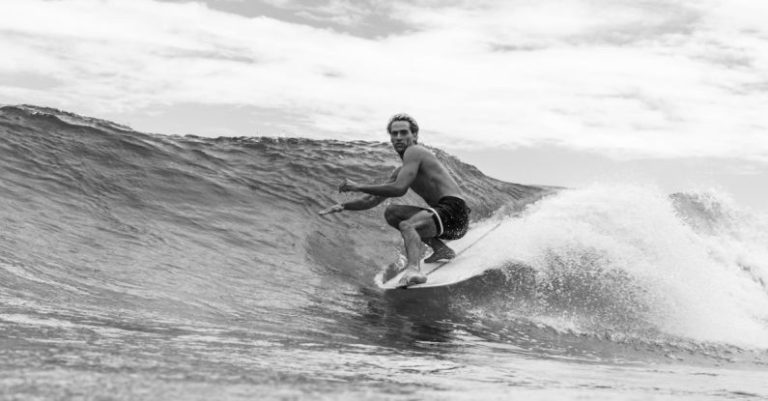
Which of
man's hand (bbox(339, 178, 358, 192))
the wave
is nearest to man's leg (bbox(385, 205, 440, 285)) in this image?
the wave

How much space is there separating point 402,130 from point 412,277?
1.57m

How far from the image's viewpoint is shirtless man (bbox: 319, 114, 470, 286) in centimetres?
806

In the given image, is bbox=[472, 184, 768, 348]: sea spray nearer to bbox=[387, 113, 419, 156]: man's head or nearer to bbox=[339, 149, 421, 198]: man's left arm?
bbox=[339, 149, 421, 198]: man's left arm

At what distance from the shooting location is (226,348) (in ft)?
14.0

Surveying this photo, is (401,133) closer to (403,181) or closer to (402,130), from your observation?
(402,130)

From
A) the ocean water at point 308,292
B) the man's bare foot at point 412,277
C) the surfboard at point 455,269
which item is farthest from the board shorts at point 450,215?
the man's bare foot at point 412,277

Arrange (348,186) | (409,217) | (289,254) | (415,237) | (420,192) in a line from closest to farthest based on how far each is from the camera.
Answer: (348,186)
(415,237)
(409,217)
(420,192)
(289,254)

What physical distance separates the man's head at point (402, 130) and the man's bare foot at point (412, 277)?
135cm

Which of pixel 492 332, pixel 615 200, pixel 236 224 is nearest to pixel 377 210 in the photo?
pixel 236 224

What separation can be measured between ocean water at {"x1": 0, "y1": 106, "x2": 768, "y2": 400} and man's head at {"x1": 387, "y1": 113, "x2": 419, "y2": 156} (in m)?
1.47

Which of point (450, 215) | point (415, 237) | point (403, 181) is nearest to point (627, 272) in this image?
point (450, 215)

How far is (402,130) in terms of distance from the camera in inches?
323

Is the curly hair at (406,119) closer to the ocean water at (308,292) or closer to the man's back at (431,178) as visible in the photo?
the man's back at (431,178)

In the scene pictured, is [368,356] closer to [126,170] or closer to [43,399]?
[43,399]
